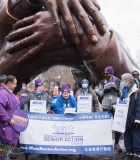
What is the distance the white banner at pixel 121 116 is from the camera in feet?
14.6

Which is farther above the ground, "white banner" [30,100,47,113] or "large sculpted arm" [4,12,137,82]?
"large sculpted arm" [4,12,137,82]

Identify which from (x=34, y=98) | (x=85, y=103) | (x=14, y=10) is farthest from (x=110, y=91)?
(x=14, y=10)

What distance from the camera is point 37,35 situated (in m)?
5.21

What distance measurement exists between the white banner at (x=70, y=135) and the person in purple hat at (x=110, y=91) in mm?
601

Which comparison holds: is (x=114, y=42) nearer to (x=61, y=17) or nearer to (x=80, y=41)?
(x=80, y=41)

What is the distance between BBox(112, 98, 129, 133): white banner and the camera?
445cm

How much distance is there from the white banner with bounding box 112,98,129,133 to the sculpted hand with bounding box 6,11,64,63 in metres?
1.76

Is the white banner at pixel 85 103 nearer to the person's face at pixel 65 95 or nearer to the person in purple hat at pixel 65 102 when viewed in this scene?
the person in purple hat at pixel 65 102

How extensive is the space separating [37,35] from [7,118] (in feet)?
7.33

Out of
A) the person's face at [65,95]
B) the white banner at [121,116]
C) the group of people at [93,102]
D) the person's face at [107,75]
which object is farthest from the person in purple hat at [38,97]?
the white banner at [121,116]

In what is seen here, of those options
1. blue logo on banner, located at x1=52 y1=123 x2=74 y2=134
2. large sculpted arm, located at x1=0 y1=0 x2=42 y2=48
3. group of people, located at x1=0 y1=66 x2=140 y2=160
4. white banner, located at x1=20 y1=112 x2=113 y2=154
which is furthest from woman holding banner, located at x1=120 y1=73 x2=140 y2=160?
large sculpted arm, located at x1=0 y1=0 x2=42 y2=48

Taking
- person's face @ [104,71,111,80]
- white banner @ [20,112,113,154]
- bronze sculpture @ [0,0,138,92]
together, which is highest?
bronze sculpture @ [0,0,138,92]

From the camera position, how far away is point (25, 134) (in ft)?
15.6

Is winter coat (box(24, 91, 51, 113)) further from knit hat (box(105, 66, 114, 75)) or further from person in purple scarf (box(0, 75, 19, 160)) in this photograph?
person in purple scarf (box(0, 75, 19, 160))
